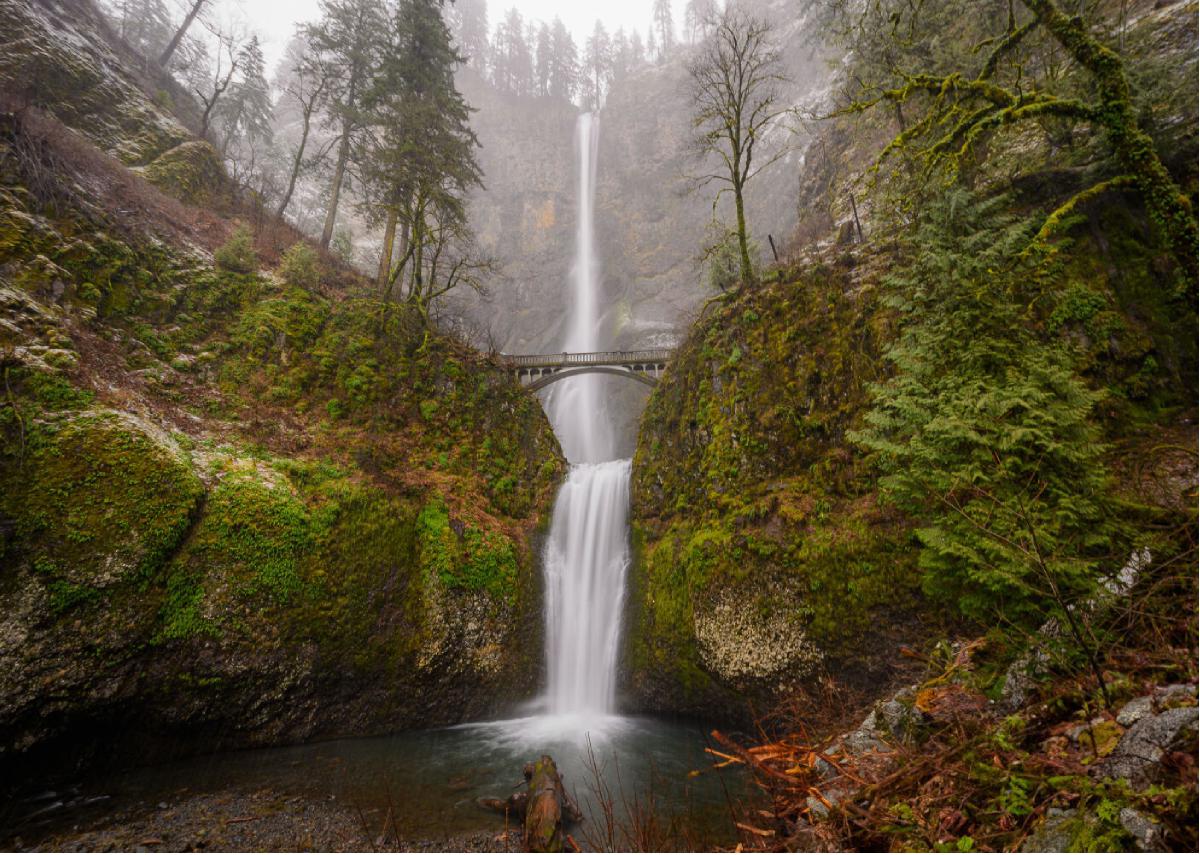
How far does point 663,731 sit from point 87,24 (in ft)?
104

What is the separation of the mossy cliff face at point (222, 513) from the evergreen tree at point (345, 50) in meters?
8.03

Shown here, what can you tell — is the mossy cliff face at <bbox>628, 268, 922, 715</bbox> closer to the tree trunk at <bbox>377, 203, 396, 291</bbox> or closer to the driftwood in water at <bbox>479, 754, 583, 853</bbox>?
the driftwood in water at <bbox>479, 754, 583, 853</bbox>

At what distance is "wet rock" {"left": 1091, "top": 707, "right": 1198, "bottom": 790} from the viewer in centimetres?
212

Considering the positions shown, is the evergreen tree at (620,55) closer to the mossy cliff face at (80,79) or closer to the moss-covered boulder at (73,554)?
the mossy cliff face at (80,79)

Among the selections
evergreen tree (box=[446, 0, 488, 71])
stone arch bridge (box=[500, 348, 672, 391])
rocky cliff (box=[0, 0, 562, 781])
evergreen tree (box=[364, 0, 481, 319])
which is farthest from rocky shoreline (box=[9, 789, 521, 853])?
evergreen tree (box=[446, 0, 488, 71])

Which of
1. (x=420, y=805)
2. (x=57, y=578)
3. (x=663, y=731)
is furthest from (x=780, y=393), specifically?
(x=57, y=578)

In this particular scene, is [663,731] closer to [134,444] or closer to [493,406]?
[493,406]

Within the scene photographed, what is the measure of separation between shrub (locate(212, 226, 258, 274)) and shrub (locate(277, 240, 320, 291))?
75cm

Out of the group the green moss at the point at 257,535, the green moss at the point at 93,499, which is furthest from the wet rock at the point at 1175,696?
the green moss at the point at 93,499

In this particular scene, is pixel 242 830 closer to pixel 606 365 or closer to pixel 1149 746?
pixel 1149 746

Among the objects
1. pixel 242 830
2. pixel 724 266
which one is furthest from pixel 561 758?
pixel 724 266

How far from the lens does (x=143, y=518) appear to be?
7.20 metres

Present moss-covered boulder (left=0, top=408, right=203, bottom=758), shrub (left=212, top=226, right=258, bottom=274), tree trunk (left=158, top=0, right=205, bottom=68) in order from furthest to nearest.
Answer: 1. tree trunk (left=158, top=0, right=205, bottom=68)
2. shrub (left=212, top=226, right=258, bottom=274)
3. moss-covered boulder (left=0, top=408, right=203, bottom=758)

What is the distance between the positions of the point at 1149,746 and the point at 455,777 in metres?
8.57
